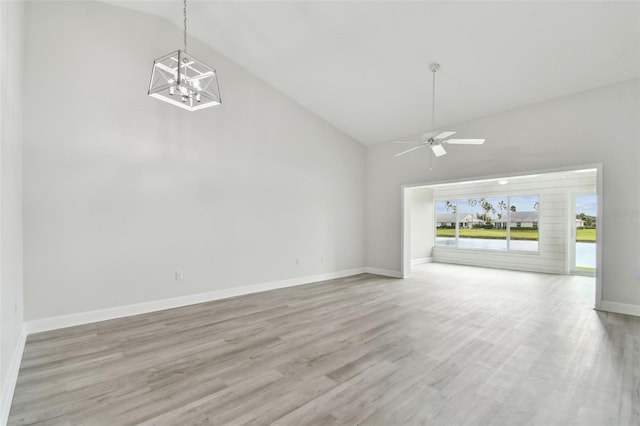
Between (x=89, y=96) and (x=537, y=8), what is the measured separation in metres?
5.84

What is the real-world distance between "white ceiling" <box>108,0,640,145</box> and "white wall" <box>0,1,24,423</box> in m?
1.97

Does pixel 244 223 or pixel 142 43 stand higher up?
pixel 142 43

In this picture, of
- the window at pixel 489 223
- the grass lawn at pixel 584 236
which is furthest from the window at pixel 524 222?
the grass lawn at pixel 584 236

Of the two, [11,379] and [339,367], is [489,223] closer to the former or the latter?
[339,367]

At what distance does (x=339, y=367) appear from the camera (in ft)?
8.98

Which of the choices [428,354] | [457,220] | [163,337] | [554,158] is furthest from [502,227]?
[163,337]

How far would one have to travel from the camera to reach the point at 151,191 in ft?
14.6

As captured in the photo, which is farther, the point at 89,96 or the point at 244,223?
the point at 244,223

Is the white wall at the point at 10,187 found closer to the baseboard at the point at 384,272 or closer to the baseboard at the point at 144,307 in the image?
the baseboard at the point at 144,307

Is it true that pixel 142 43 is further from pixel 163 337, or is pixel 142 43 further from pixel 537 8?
pixel 537 8

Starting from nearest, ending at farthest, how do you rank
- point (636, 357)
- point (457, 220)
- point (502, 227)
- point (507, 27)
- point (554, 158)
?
point (636, 357) → point (507, 27) → point (554, 158) → point (502, 227) → point (457, 220)

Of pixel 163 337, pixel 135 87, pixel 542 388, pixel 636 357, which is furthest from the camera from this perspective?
pixel 135 87

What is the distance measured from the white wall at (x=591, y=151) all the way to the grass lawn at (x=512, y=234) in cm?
389

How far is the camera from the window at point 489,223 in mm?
8414
